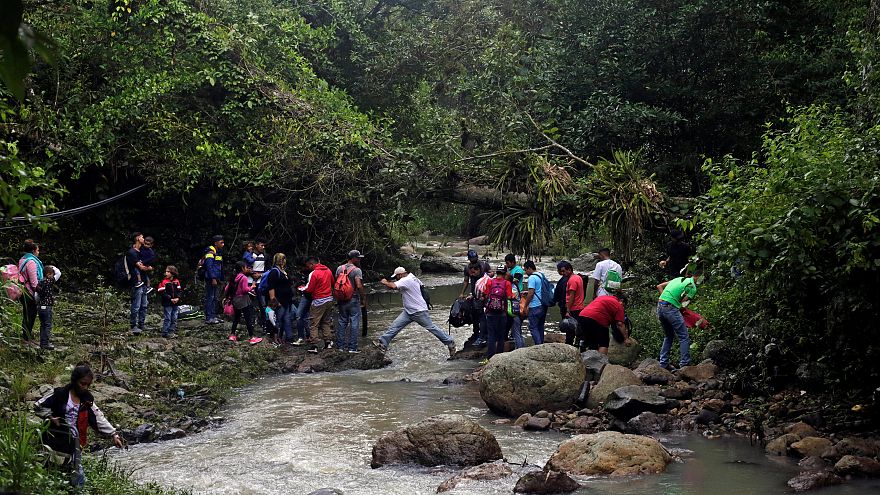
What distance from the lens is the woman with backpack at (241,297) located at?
1647 centimetres

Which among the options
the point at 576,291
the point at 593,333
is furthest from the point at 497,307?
the point at 593,333

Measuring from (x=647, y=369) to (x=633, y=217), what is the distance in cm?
355

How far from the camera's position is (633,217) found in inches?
611

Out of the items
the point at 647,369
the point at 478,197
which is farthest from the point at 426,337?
the point at 647,369

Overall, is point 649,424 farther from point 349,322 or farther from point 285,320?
point 285,320

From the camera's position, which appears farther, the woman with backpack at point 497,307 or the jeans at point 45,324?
the woman with backpack at point 497,307

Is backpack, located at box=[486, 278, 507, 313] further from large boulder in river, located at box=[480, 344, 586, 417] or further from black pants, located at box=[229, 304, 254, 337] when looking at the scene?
black pants, located at box=[229, 304, 254, 337]

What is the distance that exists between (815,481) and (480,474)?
3247 millimetres

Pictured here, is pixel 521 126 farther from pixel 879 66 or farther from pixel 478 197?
pixel 879 66

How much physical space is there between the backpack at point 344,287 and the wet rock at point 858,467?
9.15 m

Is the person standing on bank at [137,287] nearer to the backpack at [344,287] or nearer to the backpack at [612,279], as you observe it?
the backpack at [344,287]

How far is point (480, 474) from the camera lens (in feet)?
Result: 30.3

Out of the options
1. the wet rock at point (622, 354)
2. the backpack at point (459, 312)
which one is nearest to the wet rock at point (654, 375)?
the wet rock at point (622, 354)

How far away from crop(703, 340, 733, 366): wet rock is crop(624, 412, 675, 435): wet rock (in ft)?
6.61
